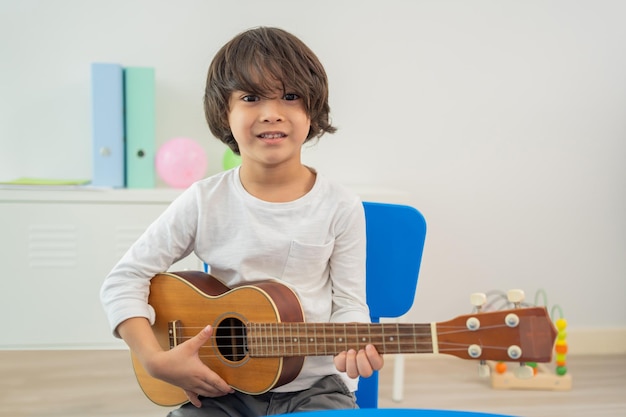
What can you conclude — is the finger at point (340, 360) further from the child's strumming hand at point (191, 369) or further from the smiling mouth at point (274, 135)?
the smiling mouth at point (274, 135)

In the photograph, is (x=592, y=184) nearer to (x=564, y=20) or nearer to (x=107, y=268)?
(x=564, y=20)

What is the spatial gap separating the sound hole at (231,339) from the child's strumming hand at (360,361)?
0.18 meters

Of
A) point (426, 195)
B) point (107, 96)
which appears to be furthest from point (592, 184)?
point (107, 96)

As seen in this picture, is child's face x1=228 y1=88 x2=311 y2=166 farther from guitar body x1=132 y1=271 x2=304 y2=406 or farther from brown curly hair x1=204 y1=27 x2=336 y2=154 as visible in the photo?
guitar body x1=132 y1=271 x2=304 y2=406

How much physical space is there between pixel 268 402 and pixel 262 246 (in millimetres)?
258

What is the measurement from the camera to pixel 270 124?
1.25 meters

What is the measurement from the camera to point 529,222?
9.53ft

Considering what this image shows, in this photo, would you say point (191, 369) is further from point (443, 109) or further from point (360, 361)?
point (443, 109)

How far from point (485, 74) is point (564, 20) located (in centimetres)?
37

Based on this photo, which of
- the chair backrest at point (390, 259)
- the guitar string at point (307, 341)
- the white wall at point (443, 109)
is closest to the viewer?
the guitar string at point (307, 341)

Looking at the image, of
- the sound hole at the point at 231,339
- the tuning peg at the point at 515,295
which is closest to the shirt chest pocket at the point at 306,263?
the sound hole at the point at 231,339

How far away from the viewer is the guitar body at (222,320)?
46.7 inches

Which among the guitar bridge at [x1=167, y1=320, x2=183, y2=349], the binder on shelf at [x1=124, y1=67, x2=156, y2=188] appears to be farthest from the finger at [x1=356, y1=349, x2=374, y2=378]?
the binder on shelf at [x1=124, y1=67, x2=156, y2=188]

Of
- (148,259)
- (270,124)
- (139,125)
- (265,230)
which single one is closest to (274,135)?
(270,124)
